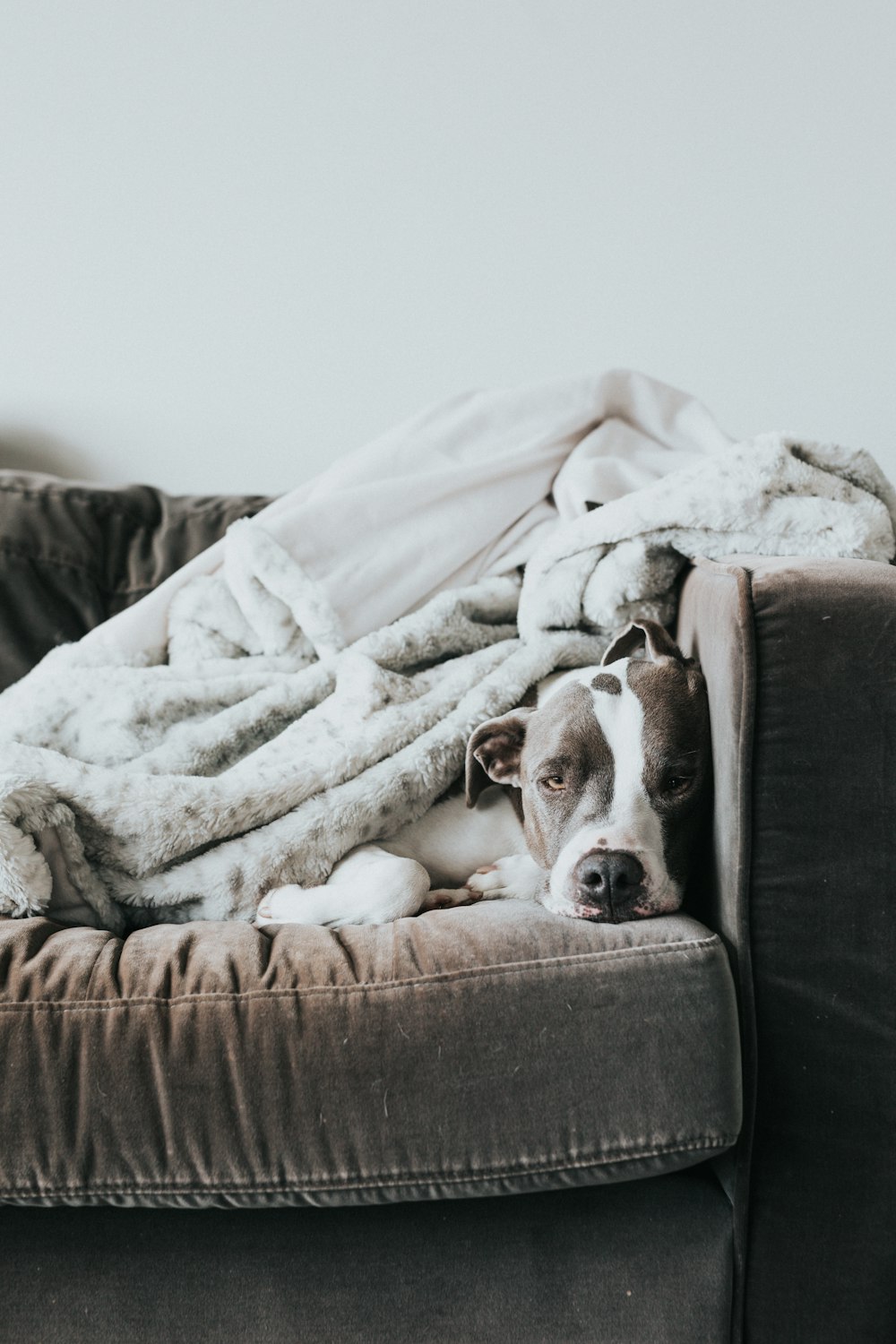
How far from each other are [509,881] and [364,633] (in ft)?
2.16

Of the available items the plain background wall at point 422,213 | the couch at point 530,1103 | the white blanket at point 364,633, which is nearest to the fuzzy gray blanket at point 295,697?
the white blanket at point 364,633

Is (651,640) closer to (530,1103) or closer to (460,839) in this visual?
(460,839)

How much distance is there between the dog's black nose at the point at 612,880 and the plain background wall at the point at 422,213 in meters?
1.80

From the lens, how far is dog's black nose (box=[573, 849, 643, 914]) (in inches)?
50.7

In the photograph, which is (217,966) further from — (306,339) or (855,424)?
(855,424)

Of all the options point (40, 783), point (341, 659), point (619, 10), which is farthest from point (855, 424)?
point (40, 783)

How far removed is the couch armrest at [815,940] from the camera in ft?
3.75

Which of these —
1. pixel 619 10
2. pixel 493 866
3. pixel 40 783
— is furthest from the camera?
pixel 619 10

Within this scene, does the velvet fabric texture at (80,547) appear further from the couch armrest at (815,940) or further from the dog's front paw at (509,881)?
the couch armrest at (815,940)

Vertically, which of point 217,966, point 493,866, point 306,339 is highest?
point 306,339

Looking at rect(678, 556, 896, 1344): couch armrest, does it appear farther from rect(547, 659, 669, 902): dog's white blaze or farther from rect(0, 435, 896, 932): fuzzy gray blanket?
rect(0, 435, 896, 932): fuzzy gray blanket

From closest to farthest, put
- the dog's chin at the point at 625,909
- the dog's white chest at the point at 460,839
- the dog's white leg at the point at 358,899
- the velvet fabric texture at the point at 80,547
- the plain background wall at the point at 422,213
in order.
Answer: the dog's chin at the point at 625,909
the dog's white leg at the point at 358,899
the dog's white chest at the point at 460,839
the velvet fabric texture at the point at 80,547
the plain background wall at the point at 422,213

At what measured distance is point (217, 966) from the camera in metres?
1.17

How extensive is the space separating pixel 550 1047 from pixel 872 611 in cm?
63
